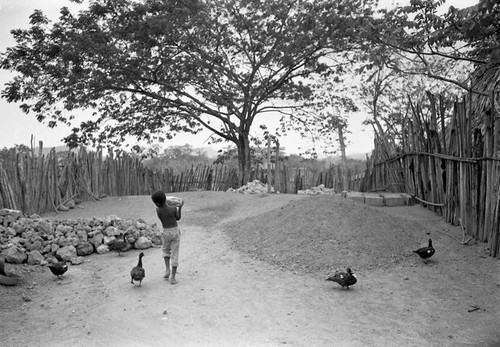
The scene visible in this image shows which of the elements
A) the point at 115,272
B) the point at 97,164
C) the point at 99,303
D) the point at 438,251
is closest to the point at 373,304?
the point at 438,251

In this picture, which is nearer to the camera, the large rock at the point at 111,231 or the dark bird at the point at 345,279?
the dark bird at the point at 345,279

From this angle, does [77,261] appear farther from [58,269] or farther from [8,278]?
[8,278]

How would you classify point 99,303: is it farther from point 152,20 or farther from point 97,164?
point 152,20

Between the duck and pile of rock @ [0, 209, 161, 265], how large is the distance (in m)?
0.61

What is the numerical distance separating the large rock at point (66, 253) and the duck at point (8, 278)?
3.49 ft

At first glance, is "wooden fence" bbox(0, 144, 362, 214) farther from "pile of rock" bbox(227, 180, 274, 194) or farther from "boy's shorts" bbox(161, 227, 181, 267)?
"boy's shorts" bbox(161, 227, 181, 267)

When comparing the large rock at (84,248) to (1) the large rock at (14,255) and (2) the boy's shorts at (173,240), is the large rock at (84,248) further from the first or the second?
(2) the boy's shorts at (173,240)

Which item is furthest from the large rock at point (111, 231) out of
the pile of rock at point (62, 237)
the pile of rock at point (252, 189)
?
the pile of rock at point (252, 189)

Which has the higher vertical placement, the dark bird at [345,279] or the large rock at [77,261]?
the dark bird at [345,279]

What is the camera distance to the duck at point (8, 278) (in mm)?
5621

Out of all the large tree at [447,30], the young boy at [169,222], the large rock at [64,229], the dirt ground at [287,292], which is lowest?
the dirt ground at [287,292]

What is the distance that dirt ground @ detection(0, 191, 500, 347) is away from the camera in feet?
13.6

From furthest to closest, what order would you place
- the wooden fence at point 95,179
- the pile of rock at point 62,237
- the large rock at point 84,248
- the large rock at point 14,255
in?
the wooden fence at point 95,179 < the large rock at point 84,248 < the pile of rock at point 62,237 < the large rock at point 14,255

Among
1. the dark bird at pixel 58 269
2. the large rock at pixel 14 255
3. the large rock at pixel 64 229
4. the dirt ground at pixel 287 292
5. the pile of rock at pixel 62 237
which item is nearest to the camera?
the dirt ground at pixel 287 292
